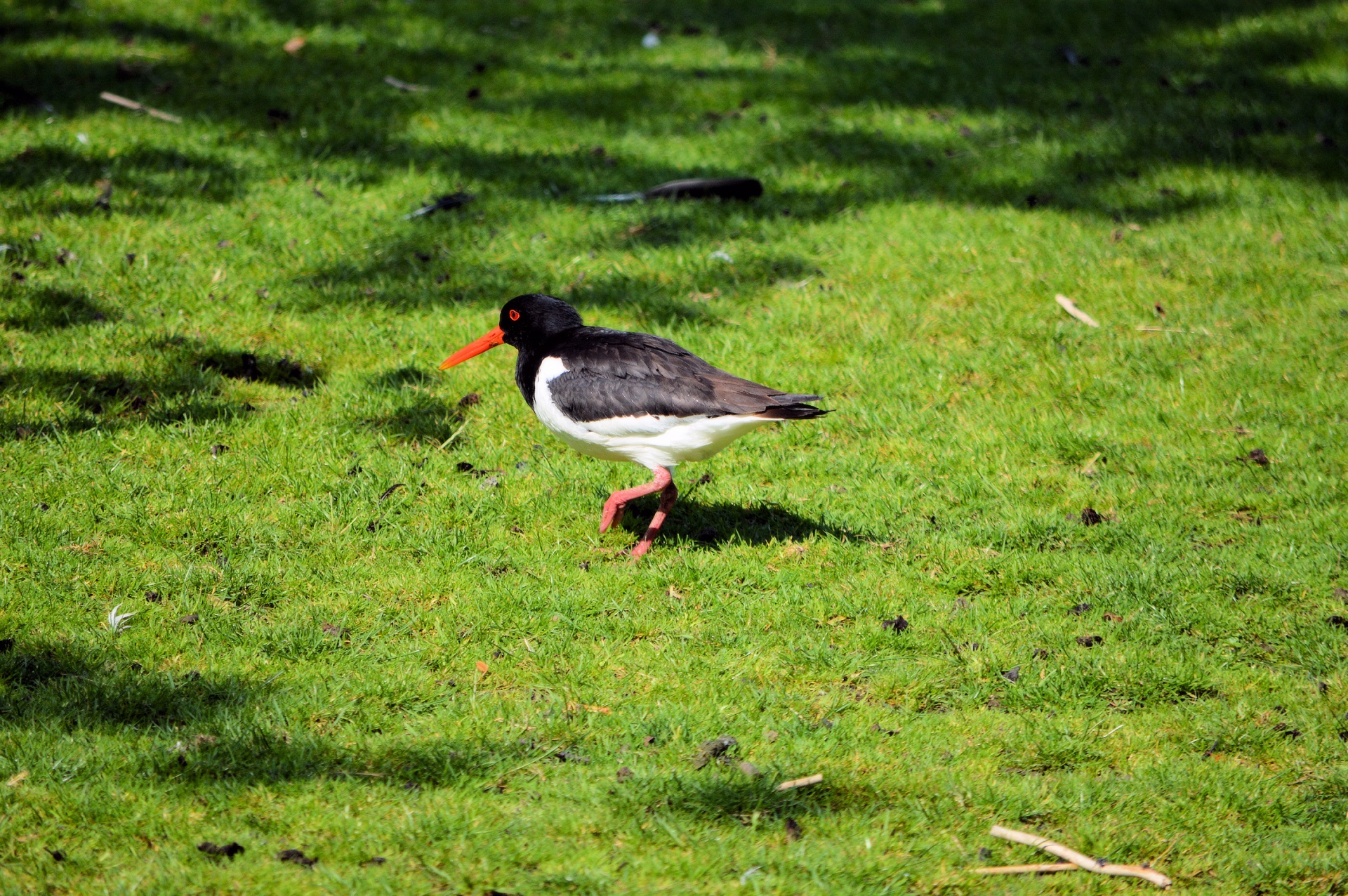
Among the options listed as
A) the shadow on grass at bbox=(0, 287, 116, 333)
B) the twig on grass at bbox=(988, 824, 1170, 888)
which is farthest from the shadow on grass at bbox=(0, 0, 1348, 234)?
the twig on grass at bbox=(988, 824, 1170, 888)

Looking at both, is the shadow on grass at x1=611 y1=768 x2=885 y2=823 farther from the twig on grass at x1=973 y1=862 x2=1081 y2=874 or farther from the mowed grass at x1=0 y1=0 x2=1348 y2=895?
the twig on grass at x1=973 y1=862 x2=1081 y2=874

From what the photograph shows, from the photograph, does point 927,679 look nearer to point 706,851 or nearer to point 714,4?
point 706,851

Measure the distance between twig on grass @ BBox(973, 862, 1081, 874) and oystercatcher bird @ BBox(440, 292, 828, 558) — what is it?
2320 millimetres

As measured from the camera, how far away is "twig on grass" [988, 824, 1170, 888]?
4258 millimetres

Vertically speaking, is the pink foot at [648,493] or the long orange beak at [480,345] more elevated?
the long orange beak at [480,345]

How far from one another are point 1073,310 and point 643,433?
14.2 ft

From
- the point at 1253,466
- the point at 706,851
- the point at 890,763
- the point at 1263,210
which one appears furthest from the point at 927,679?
the point at 1263,210

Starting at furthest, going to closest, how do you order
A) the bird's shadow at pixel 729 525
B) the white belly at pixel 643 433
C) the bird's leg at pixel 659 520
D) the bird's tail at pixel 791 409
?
the bird's shadow at pixel 729 525
the bird's leg at pixel 659 520
the white belly at pixel 643 433
the bird's tail at pixel 791 409

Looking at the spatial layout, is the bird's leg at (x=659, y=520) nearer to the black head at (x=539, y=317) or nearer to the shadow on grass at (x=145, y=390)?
the black head at (x=539, y=317)

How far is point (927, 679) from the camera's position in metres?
5.34

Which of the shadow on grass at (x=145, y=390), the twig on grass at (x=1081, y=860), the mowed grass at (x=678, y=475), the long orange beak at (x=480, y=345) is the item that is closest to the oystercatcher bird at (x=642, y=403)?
the long orange beak at (x=480, y=345)

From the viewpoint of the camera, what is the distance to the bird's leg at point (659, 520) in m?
6.21

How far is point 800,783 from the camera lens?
4.61m

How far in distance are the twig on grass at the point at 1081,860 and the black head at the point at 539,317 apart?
3603 mm
